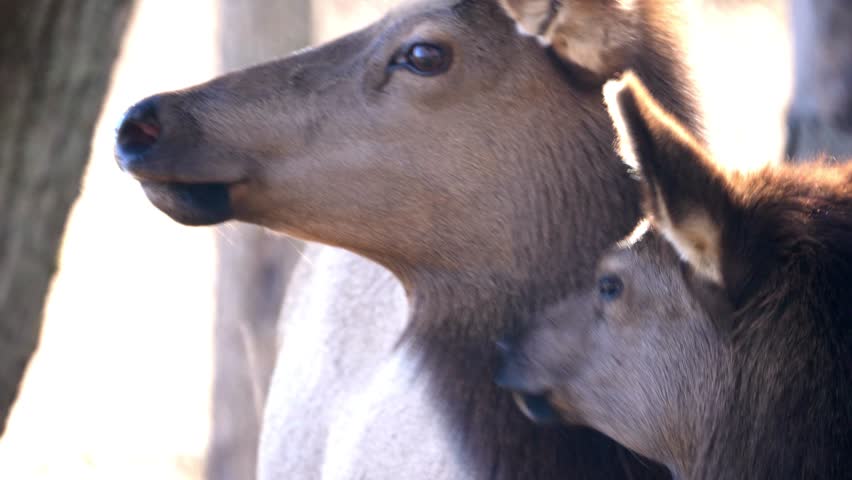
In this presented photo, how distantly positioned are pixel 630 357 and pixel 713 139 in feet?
3.36

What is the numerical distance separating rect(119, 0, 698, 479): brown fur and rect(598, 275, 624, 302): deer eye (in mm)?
352

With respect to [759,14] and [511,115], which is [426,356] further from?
[759,14]

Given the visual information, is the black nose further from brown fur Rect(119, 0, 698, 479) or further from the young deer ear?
the young deer ear

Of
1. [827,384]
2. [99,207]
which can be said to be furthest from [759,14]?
[827,384]

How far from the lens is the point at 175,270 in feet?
39.2

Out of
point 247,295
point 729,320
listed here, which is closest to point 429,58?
point 729,320

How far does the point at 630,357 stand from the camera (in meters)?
3.70

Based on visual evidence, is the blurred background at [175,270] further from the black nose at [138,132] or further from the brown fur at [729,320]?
the brown fur at [729,320]

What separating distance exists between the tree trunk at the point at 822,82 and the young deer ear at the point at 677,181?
9.70ft

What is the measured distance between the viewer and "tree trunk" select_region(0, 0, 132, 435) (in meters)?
3.23

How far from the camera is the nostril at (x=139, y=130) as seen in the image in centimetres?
416

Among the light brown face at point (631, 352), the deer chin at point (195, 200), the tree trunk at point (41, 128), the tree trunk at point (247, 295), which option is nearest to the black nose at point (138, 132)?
the deer chin at point (195, 200)

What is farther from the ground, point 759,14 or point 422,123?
point 422,123

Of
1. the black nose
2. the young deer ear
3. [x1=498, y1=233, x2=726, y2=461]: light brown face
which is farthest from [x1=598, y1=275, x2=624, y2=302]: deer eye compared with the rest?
the black nose
